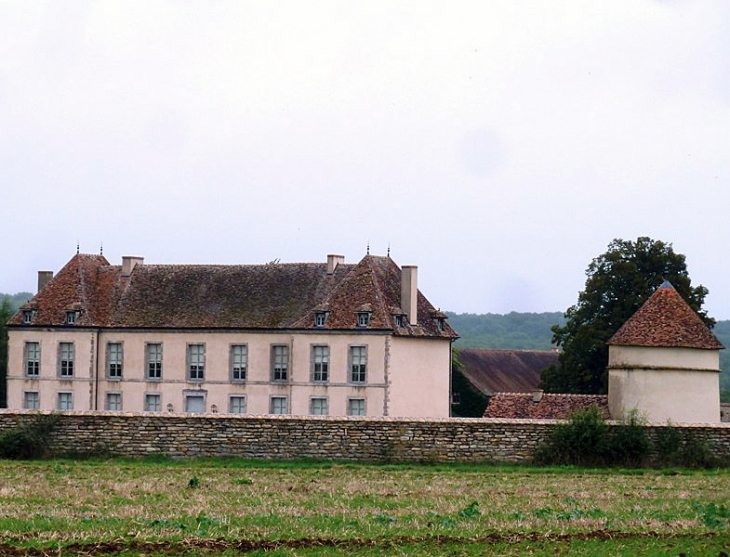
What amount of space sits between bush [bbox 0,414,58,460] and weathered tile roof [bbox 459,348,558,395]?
134ft

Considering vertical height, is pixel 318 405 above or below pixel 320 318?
below

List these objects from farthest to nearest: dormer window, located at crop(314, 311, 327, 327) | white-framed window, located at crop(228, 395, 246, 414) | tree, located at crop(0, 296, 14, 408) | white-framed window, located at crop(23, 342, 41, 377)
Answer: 1. tree, located at crop(0, 296, 14, 408)
2. white-framed window, located at crop(23, 342, 41, 377)
3. white-framed window, located at crop(228, 395, 246, 414)
4. dormer window, located at crop(314, 311, 327, 327)

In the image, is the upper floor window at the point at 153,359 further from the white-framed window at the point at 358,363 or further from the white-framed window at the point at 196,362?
the white-framed window at the point at 358,363

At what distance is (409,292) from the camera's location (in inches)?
2314

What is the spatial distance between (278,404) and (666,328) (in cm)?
1798

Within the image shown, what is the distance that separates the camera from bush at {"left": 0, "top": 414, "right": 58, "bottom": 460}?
3472cm

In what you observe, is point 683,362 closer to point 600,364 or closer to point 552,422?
point 552,422

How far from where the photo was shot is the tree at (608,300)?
62.4 meters

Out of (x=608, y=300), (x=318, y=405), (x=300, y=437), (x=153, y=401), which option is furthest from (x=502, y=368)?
(x=300, y=437)

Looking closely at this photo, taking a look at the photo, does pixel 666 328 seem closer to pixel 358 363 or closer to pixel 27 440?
pixel 358 363

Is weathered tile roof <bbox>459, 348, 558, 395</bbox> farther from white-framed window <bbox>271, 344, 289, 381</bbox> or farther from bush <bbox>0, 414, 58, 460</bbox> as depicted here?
bush <bbox>0, 414, 58, 460</bbox>

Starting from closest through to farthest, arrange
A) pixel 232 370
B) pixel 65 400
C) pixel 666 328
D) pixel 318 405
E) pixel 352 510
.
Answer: pixel 352 510, pixel 666 328, pixel 318 405, pixel 232 370, pixel 65 400

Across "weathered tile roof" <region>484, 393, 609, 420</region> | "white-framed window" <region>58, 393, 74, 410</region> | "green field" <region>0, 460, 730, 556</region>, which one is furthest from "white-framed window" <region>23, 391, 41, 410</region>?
"green field" <region>0, 460, 730, 556</region>

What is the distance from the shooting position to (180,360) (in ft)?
197
